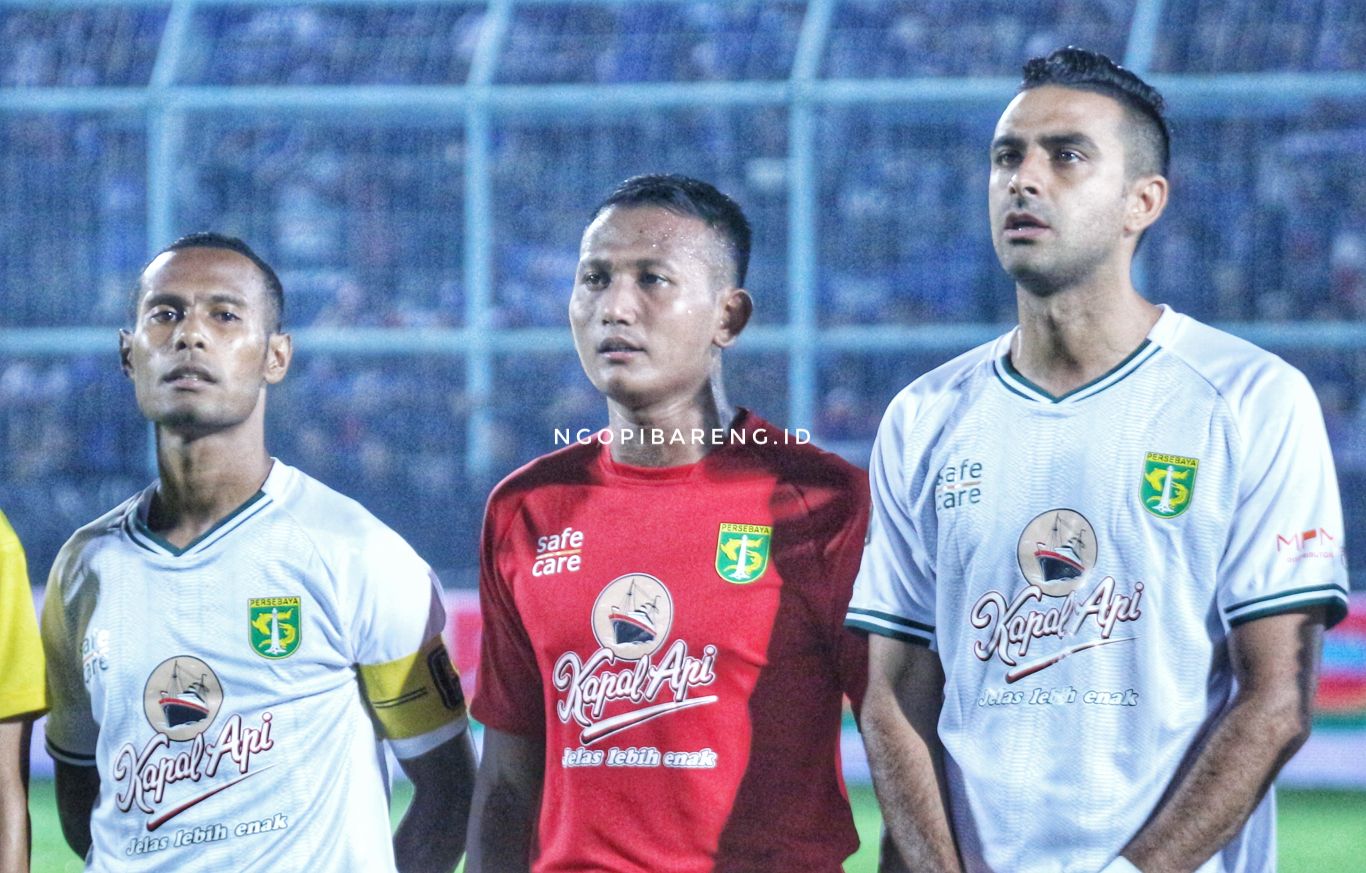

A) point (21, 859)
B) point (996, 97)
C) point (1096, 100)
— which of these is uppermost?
point (996, 97)

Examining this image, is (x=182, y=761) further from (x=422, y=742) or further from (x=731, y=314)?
(x=731, y=314)

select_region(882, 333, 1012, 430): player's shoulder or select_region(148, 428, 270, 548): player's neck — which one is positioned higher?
select_region(882, 333, 1012, 430): player's shoulder

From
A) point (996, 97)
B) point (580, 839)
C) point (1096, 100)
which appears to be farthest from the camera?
point (996, 97)

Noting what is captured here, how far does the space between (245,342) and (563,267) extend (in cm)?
569

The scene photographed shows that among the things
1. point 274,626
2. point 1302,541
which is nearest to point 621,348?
point 274,626

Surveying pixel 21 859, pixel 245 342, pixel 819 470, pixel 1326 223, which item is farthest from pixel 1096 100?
pixel 1326 223

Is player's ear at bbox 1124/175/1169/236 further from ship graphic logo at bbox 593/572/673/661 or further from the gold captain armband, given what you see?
the gold captain armband

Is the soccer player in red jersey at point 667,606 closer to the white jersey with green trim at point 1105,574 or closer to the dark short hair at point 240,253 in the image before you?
the white jersey with green trim at point 1105,574

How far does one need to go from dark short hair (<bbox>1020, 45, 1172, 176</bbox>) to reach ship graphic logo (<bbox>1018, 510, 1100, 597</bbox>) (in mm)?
499

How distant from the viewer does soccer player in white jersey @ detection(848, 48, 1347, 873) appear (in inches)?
87.4

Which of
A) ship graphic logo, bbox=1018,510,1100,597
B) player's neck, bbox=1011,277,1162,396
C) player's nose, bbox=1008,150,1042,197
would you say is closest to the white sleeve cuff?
ship graphic logo, bbox=1018,510,1100,597

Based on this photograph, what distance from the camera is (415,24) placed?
795 cm

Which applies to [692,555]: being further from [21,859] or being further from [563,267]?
[563,267]

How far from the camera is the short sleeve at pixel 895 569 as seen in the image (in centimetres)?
247
